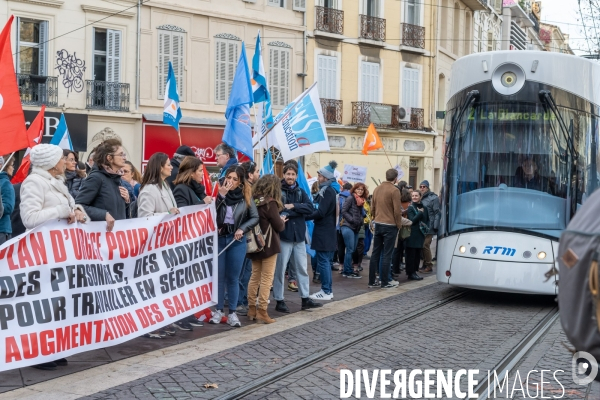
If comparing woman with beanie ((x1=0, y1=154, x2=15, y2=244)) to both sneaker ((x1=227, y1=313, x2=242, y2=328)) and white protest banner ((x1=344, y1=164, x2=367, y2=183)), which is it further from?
white protest banner ((x1=344, y1=164, x2=367, y2=183))

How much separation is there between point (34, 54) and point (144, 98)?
138 inches

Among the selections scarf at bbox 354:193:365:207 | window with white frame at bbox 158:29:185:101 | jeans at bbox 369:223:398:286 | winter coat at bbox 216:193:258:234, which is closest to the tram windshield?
jeans at bbox 369:223:398:286

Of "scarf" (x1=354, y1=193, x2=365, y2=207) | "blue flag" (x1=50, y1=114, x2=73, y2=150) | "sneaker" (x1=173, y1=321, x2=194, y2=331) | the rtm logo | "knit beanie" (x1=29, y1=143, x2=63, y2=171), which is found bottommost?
"sneaker" (x1=173, y1=321, x2=194, y2=331)

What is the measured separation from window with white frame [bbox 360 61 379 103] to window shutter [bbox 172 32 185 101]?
858 cm

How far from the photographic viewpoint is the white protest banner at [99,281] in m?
6.63

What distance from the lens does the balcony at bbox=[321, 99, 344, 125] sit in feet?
105

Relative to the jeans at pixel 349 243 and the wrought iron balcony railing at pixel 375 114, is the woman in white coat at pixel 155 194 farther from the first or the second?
the wrought iron balcony railing at pixel 375 114

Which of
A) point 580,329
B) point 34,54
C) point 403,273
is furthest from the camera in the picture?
point 34,54

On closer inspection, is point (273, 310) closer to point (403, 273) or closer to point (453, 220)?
point (453, 220)

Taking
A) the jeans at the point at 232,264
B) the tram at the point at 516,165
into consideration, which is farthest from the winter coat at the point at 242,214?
the tram at the point at 516,165

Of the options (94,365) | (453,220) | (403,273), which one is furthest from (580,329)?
(403,273)

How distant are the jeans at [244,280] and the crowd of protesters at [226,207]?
1 centimetres

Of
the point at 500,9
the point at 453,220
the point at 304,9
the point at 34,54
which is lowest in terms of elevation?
the point at 453,220

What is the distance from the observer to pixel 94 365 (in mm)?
7375
